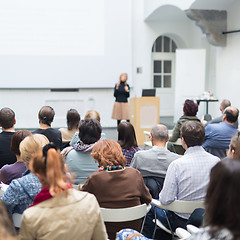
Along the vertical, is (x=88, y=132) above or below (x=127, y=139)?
above

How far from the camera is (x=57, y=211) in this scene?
4.52 ft

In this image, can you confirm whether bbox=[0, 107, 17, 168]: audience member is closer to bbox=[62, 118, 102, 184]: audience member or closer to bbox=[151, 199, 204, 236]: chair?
bbox=[62, 118, 102, 184]: audience member

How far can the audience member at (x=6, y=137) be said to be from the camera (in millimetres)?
3186

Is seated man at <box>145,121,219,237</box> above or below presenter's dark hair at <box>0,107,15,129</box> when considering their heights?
below

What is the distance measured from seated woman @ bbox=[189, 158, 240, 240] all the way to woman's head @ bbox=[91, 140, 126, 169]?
1.03 m

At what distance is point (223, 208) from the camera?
109cm

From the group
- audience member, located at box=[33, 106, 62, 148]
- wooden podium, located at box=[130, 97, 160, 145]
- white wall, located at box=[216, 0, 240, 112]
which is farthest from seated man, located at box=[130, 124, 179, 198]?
white wall, located at box=[216, 0, 240, 112]

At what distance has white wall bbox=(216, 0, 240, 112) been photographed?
7.72 metres

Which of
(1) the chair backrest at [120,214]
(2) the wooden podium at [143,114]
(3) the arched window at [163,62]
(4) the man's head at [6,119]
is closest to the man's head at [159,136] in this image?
(1) the chair backrest at [120,214]

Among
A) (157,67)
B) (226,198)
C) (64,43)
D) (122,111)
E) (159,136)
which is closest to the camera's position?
(226,198)

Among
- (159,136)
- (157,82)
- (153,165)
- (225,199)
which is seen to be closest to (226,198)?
(225,199)

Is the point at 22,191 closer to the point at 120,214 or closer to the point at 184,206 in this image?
the point at 120,214

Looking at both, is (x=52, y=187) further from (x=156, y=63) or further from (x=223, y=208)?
(x=156, y=63)

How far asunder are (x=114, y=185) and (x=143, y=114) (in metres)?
4.84
